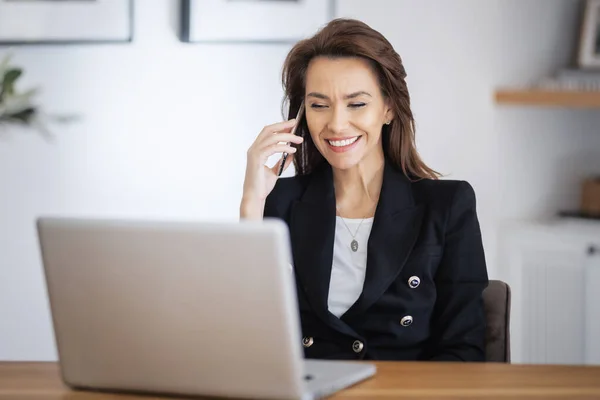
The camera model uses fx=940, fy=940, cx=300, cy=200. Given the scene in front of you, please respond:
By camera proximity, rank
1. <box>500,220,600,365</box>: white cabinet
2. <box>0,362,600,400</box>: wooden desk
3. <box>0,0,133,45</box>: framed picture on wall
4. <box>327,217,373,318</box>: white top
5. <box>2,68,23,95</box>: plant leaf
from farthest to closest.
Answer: <box>500,220,600,365</box>: white cabinet → <box>0,0,133,45</box>: framed picture on wall → <box>2,68,23,95</box>: plant leaf → <box>327,217,373,318</box>: white top → <box>0,362,600,400</box>: wooden desk

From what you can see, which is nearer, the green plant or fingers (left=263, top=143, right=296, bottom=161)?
fingers (left=263, top=143, right=296, bottom=161)

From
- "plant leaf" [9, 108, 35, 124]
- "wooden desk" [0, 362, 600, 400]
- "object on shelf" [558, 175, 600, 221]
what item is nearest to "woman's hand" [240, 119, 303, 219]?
"wooden desk" [0, 362, 600, 400]

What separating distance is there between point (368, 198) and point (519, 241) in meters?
1.55

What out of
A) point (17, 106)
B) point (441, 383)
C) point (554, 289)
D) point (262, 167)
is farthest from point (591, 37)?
point (441, 383)

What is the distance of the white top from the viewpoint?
6.43ft

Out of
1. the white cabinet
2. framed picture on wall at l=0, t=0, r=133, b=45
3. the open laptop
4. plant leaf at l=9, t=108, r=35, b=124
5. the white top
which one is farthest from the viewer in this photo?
the white cabinet

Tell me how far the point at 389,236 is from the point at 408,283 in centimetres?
12

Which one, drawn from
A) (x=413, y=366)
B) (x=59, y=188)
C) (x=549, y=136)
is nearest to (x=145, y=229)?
(x=413, y=366)

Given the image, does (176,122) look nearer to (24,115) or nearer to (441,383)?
(24,115)

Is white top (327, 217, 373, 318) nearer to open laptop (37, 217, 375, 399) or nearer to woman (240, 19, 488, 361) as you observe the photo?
woman (240, 19, 488, 361)

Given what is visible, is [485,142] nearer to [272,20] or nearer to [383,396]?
[272,20]

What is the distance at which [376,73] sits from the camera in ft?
6.89

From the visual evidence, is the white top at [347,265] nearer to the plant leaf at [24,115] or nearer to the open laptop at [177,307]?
the open laptop at [177,307]

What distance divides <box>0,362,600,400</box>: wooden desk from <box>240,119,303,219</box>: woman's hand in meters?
0.62
